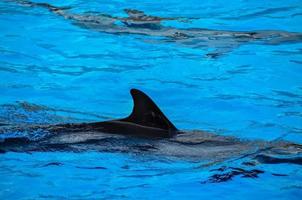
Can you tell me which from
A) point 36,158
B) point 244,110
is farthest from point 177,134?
point 244,110

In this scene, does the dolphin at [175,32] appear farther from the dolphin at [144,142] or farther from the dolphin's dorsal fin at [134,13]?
the dolphin at [144,142]

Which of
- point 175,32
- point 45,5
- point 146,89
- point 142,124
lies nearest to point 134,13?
point 175,32

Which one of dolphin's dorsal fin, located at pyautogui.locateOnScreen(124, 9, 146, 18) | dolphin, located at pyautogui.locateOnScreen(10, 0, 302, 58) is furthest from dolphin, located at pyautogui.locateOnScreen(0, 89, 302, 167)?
dolphin's dorsal fin, located at pyautogui.locateOnScreen(124, 9, 146, 18)

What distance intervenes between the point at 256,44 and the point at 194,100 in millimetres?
1948

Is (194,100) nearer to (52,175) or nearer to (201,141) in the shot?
(201,141)

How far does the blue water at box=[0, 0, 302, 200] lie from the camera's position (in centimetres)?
460

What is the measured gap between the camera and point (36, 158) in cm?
483

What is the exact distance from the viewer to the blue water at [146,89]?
4.60 meters

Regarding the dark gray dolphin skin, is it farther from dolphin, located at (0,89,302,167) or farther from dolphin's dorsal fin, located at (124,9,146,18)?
dolphin's dorsal fin, located at (124,9,146,18)

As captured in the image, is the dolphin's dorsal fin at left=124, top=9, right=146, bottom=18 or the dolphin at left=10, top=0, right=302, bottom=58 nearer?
the dolphin at left=10, top=0, right=302, bottom=58

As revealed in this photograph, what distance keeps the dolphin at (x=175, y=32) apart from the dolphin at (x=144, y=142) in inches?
128

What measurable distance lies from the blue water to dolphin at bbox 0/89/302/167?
71 mm

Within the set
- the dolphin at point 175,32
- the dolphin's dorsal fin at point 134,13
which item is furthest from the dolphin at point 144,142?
the dolphin's dorsal fin at point 134,13

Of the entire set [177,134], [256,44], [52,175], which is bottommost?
[52,175]
